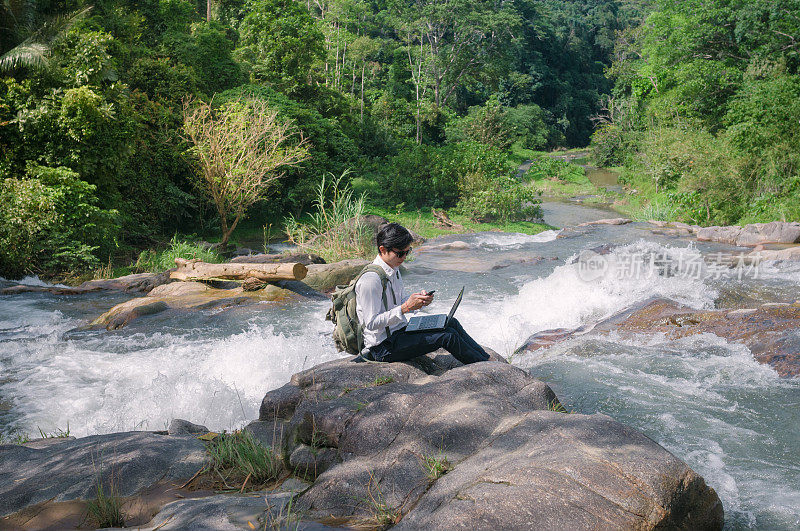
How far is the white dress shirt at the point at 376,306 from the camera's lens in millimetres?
4370

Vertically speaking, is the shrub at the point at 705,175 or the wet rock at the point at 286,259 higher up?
the shrub at the point at 705,175

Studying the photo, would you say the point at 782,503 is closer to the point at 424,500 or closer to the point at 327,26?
the point at 424,500

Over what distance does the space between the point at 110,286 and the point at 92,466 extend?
28.3 feet

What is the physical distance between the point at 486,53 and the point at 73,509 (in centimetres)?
3738

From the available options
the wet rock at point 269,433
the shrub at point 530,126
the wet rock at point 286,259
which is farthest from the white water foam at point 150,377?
the shrub at point 530,126

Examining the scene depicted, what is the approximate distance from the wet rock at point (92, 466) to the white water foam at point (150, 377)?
1.40 m

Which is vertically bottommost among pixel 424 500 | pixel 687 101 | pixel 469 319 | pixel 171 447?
pixel 469 319

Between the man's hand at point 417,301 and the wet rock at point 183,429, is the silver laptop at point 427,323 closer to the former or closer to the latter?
the man's hand at point 417,301

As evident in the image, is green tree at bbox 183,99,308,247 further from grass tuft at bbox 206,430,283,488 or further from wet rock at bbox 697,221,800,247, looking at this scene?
grass tuft at bbox 206,430,283,488

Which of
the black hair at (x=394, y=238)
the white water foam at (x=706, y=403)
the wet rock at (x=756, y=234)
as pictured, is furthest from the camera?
Answer: the wet rock at (x=756, y=234)

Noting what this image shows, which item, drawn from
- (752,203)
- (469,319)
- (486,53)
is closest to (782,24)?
(752,203)

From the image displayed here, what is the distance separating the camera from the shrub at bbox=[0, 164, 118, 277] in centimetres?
1156

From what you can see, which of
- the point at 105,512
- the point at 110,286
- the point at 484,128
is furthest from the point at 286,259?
the point at 484,128

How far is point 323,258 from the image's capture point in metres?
13.1
